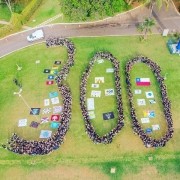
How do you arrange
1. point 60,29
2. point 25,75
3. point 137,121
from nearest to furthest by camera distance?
1. point 137,121
2. point 25,75
3. point 60,29

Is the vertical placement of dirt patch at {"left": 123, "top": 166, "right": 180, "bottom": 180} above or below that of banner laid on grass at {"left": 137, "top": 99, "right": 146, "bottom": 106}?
below

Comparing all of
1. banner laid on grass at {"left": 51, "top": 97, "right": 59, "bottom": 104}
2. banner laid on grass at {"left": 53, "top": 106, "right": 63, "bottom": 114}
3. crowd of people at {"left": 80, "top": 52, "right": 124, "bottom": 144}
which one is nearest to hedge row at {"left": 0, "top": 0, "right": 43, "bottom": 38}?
crowd of people at {"left": 80, "top": 52, "right": 124, "bottom": 144}

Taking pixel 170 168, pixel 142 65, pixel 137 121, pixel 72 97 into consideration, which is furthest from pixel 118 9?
pixel 170 168

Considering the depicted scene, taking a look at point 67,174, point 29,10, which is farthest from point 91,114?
point 29,10

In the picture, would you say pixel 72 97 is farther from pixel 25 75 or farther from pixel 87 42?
pixel 87 42

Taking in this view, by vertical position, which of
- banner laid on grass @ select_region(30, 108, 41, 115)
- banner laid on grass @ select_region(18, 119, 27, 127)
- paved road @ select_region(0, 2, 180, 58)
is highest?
paved road @ select_region(0, 2, 180, 58)

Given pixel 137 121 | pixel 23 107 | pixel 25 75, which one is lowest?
pixel 137 121

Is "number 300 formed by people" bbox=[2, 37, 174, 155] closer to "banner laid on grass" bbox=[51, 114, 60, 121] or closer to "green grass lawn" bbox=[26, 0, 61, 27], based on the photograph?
"banner laid on grass" bbox=[51, 114, 60, 121]
